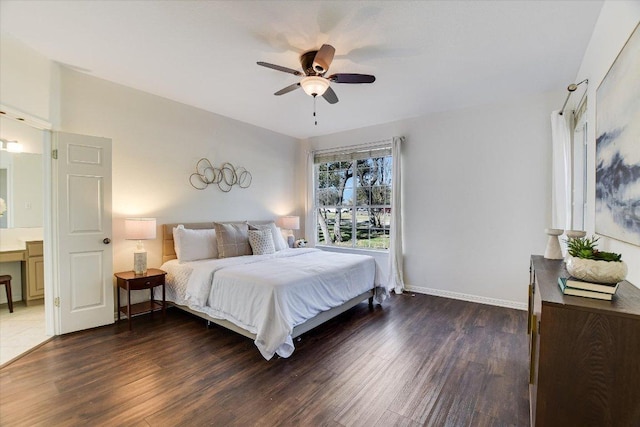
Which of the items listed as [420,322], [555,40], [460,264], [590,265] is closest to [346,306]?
[420,322]

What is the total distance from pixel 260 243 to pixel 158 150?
184cm

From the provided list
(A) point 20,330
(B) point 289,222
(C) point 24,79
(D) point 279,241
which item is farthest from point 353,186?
(A) point 20,330

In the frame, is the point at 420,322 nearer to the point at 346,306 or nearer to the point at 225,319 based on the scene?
the point at 346,306

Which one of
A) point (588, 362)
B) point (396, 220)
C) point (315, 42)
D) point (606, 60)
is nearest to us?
point (588, 362)

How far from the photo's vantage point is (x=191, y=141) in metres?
4.16

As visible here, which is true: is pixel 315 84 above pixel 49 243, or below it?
above

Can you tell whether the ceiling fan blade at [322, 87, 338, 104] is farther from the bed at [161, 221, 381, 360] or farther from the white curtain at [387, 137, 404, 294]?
the white curtain at [387, 137, 404, 294]

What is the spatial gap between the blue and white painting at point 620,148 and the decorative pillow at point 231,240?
12.1ft

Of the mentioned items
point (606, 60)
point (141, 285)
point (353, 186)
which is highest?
point (606, 60)

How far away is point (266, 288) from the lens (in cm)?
257

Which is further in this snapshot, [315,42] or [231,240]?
[231,240]

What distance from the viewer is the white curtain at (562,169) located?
2979mm

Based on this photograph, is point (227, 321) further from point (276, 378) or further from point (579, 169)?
point (579, 169)

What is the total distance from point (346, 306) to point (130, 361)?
2202 mm
